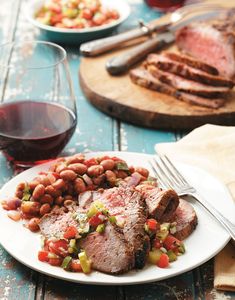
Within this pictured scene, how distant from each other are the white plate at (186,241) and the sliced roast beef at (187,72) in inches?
40.7

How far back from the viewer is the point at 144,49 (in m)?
4.61

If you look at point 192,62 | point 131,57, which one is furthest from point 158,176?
point 131,57

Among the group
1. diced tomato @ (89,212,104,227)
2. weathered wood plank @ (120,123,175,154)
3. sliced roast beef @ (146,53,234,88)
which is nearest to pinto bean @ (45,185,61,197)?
diced tomato @ (89,212,104,227)

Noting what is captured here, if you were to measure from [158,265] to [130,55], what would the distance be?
Answer: 223 centimetres

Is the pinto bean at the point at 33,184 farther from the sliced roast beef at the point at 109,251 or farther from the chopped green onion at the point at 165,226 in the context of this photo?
the chopped green onion at the point at 165,226

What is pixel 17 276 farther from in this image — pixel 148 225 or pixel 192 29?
pixel 192 29

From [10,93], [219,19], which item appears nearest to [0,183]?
[10,93]

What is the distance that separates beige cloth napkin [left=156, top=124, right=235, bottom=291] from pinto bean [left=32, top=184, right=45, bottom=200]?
0.84 m

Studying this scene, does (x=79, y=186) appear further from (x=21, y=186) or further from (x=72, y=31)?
(x=72, y=31)

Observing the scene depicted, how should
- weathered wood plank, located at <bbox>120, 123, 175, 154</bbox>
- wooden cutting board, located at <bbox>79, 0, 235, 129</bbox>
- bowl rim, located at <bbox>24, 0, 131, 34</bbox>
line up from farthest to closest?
1. bowl rim, located at <bbox>24, 0, 131, 34</bbox>
2. wooden cutting board, located at <bbox>79, 0, 235, 129</bbox>
3. weathered wood plank, located at <bbox>120, 123, 175, 154</bbox>

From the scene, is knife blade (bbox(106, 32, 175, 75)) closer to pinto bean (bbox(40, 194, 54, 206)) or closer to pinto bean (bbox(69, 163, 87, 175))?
pinto bean (bbox(69, 163, 87, 175))

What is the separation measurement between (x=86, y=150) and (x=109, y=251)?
1.31 m

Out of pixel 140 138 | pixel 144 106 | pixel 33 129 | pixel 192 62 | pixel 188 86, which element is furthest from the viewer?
pixel 192 62

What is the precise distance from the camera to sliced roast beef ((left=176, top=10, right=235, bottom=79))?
452 cm
